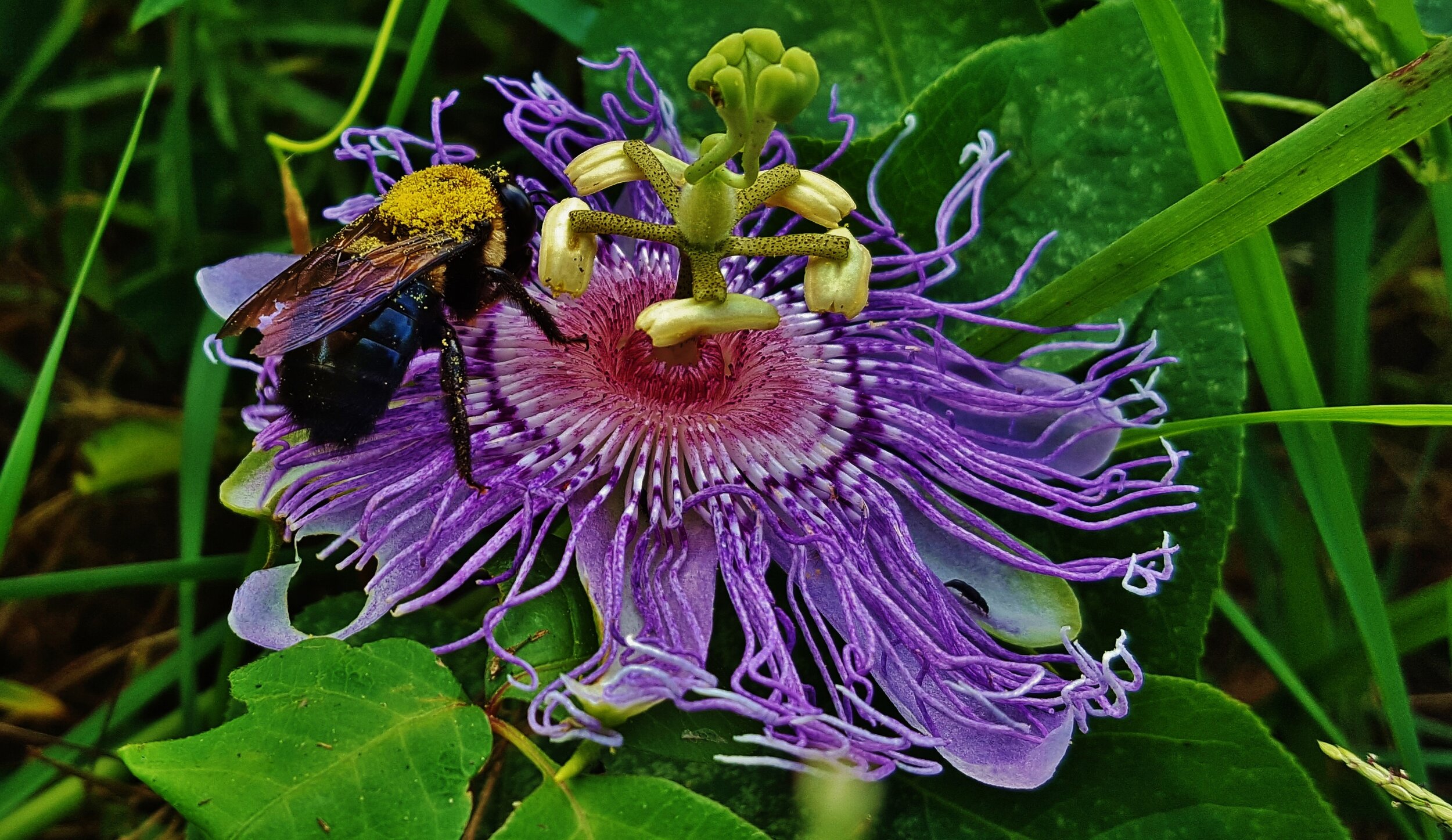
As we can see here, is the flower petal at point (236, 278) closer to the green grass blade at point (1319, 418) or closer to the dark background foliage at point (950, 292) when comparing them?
the dark background foliage at point (950, 292)

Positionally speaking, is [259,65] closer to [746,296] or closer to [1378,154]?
[746,296]

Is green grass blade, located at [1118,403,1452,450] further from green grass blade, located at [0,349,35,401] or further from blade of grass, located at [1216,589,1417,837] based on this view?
green grass blade, located at [0,349,35,401]

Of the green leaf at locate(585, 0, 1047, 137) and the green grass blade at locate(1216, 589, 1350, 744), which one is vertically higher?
the green leaf at locate(585, 0, 1047, 137)

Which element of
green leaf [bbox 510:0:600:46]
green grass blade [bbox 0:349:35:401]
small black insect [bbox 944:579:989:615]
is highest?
green leaf [bbox 510:0:600:46]

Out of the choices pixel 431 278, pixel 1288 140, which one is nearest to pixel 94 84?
pixel 431 278

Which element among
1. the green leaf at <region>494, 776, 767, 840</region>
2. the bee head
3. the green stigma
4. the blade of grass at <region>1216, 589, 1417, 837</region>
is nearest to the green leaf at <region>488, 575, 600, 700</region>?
the green leaf at <region>494, 776, 767, 840</region>

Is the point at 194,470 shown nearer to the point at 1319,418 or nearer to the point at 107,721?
the point at 107,721

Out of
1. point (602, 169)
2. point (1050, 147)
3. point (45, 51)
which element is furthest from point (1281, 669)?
point (45, 51)
